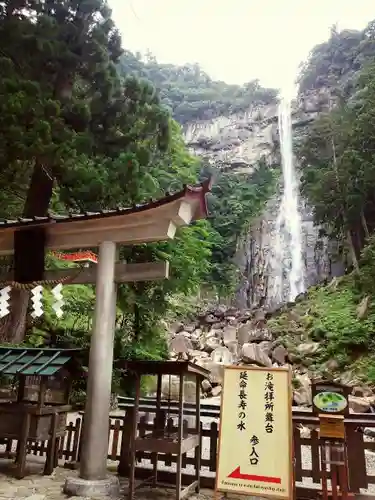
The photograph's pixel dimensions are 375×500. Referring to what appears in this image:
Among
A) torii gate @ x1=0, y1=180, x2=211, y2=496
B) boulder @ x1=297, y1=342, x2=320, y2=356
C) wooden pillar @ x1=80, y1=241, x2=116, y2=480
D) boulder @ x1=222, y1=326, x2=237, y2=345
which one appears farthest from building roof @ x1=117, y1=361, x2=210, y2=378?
boulder @ x1=222, y1=326, x2=237, y2=345

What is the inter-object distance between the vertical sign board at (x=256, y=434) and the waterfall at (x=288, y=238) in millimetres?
25435

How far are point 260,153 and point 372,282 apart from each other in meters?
23.0

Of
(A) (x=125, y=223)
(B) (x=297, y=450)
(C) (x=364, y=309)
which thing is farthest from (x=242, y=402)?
(C) (x=364, y=309)

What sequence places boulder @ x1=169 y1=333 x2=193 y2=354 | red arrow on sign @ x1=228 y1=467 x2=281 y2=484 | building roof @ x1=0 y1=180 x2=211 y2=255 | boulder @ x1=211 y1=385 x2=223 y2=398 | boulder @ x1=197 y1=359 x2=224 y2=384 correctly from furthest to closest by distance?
boulder @ x1=169 y1=333 x2=193 y2=354, boulder @ x1=197 y1=359 x2=224 y2=384, boulder @ x1=211 y1=385 x2=223 y2=398, building roof @ x1=0 y1=180 x2=211 y2=255, red arrow on sign @ x1=228 y1=467 x2=281 y2=484

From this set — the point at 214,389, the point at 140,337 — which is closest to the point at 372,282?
the point at 214,389

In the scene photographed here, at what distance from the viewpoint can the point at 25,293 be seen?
7992mm

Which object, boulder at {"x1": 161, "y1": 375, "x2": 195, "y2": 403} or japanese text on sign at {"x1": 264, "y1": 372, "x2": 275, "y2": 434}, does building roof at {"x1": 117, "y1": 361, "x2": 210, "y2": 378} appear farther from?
boulder at {"x1": 161, "y1": 375, "x2": 195, "y2": 403}

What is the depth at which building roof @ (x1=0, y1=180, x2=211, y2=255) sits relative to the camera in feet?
16.9

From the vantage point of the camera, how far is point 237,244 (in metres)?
31.5

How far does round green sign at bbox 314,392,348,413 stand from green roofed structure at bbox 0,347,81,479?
323 cm

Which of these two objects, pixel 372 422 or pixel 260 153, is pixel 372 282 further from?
pixel 260 153

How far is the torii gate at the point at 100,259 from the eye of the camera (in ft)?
16.0

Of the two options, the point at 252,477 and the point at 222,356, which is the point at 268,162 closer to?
the point at 222,356

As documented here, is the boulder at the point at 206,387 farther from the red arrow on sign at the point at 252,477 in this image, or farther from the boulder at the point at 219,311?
the boulder at the point at 219,311
